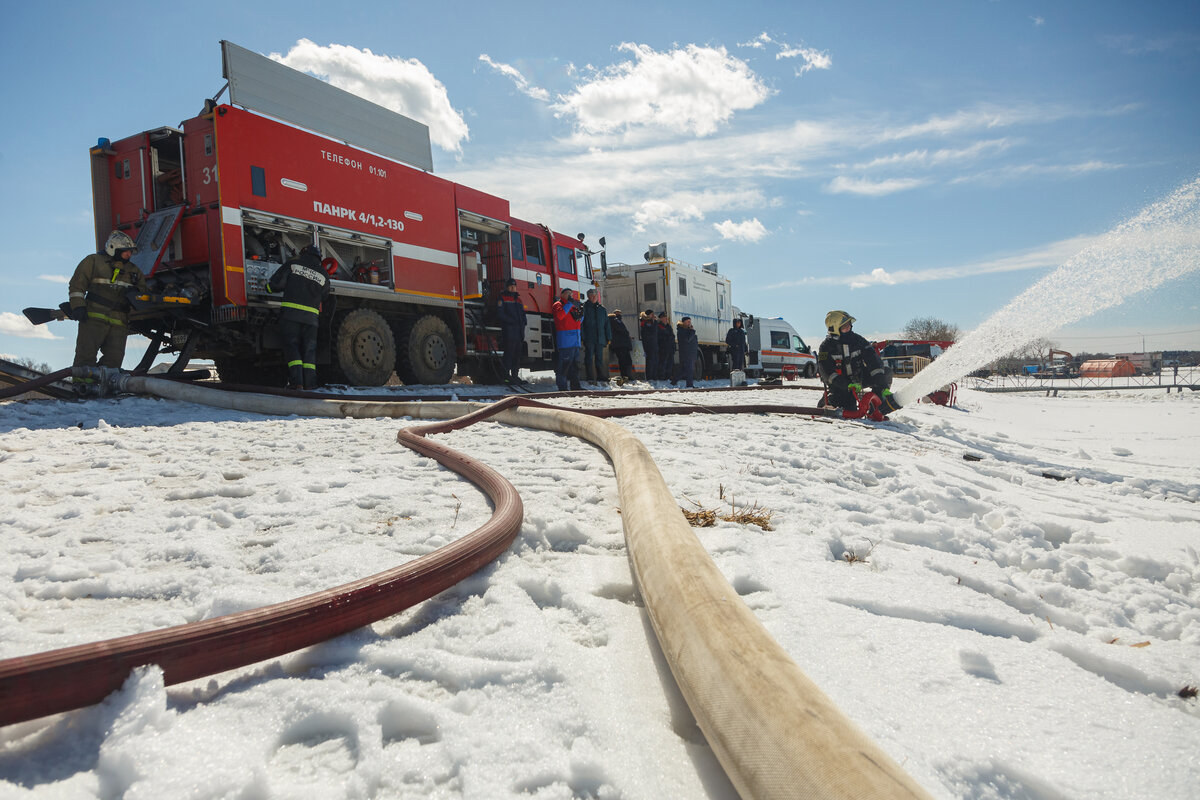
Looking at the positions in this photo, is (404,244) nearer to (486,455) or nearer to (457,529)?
(486,455)

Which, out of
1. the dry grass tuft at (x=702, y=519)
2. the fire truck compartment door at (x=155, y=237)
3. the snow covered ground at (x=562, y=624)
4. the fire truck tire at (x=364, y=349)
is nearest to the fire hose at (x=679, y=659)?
the snow covered ground at (x=562, y=624)

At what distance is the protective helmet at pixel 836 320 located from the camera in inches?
295

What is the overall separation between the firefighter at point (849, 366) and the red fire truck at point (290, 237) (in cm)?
567

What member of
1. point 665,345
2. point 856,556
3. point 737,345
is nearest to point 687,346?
point 665,345

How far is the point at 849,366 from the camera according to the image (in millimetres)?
7555

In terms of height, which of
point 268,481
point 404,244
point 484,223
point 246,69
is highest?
point 246,69

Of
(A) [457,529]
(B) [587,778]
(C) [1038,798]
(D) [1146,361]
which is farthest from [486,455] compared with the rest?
(D) [1146,361]

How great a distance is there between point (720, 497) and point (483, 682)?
6.02 ft

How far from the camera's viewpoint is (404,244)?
9.20 m

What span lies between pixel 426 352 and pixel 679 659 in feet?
28.7

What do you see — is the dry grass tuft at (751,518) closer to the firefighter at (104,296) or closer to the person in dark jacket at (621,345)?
the firefighter at (104,296)

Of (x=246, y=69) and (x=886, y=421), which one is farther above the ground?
(x=246, y=69)

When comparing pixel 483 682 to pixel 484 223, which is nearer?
pixel 483 682

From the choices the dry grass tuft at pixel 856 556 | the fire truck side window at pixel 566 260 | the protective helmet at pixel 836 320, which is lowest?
the dry grass tuft at pixel 856 556
